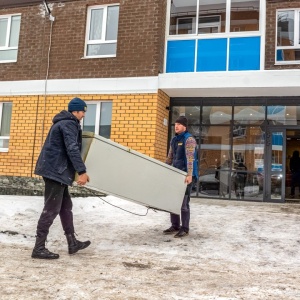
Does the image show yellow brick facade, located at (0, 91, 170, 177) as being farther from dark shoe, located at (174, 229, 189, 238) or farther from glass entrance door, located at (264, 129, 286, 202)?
dark shoe, located at (174, 229, 189, 238)

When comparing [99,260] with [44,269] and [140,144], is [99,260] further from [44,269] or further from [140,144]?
[140,144]

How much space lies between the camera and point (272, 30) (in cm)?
1019

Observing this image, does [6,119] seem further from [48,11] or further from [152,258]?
[152,258]

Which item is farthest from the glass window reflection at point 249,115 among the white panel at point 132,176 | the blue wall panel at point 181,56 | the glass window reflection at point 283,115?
the white panel at point 132,176

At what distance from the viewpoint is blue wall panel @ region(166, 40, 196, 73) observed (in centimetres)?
1065

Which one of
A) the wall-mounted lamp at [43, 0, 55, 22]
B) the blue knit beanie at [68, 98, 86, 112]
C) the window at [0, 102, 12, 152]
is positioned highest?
the wall-mounted lamp at [43, 0, 55, 22]

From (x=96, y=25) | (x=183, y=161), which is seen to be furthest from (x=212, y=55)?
(x=183, y=161)

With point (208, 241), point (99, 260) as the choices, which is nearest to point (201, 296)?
point (99, 260)

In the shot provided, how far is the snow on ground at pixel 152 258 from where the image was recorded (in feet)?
10.9

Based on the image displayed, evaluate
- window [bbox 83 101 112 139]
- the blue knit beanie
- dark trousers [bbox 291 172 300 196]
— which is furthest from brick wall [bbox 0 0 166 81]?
dark trousers [bbox 291 172 300 196]

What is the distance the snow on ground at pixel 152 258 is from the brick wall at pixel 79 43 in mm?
4523

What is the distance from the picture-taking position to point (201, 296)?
Answer: 3.18m

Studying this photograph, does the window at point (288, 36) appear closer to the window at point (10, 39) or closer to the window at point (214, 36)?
the window at point (214, 36)

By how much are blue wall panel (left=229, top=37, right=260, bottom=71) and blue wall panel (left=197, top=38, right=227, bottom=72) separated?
220mm
